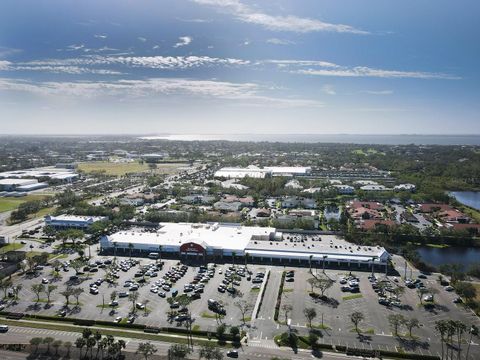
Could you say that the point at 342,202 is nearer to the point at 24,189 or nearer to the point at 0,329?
the point at 0,329

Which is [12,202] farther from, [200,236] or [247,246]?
[247,246]

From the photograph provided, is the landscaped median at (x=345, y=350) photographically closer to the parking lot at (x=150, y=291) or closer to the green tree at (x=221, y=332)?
the green tree at (x=221, y=332)

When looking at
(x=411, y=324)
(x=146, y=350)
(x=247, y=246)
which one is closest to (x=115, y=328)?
(x=146, y=350)

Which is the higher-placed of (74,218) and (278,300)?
(74,218)

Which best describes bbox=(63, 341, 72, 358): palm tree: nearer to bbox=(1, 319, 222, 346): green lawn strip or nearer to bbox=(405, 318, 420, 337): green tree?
bbox=(1, 319, 222, 346): green lawn strip

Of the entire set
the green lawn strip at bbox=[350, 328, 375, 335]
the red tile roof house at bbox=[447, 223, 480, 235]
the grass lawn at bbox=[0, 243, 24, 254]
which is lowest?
the grass lawn at bbox=[0, 243, 24, 254]

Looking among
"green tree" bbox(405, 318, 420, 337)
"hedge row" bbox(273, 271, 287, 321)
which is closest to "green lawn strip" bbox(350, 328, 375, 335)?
"green tree" bbox(405, 318, 420, 337)
